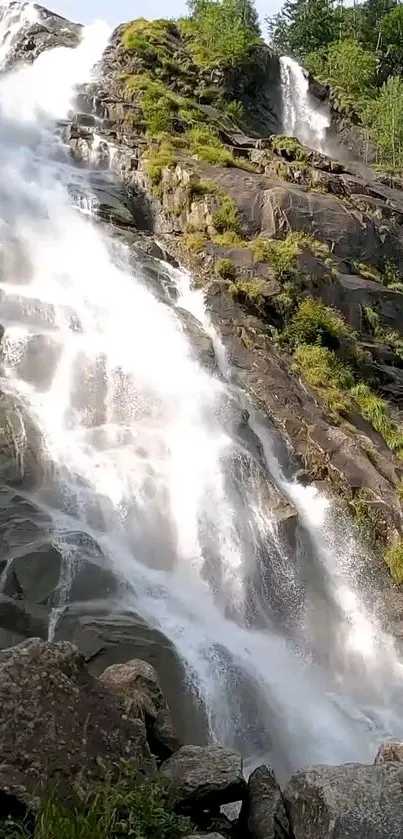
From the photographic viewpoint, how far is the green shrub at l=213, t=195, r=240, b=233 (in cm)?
2512

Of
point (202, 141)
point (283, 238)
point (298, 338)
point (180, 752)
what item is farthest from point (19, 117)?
point (180, 752)

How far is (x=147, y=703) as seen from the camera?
763 cm

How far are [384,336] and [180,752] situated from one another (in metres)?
19.0

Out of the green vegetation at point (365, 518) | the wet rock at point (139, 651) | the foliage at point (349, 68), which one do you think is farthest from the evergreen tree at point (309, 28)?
the wet rock at point (139, 651)

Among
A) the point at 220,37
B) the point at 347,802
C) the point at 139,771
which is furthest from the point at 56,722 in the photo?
the point at 220,37

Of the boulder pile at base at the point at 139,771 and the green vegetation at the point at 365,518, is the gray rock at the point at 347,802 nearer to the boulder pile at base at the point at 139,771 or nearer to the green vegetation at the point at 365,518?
the boulder pile at base at the point at 139,771

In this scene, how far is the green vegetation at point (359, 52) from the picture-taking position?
41906 mm

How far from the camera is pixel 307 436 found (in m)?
18.7

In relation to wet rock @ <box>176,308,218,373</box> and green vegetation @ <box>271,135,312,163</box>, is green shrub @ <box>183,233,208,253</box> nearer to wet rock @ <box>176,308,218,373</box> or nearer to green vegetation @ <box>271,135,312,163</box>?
wet rock @ <box>176,308,218,373</box>

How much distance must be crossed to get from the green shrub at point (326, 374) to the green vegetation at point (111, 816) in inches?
592

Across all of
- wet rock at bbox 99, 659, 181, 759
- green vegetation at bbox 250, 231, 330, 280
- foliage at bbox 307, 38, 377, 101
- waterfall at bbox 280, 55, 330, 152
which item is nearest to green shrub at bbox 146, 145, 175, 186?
green vegetation at bbox 250, 231, 330, 280

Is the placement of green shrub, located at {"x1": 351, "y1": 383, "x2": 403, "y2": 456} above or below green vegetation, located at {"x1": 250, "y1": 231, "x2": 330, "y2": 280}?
below

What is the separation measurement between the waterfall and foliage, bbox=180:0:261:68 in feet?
8.08

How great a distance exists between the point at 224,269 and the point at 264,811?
18.5 m
